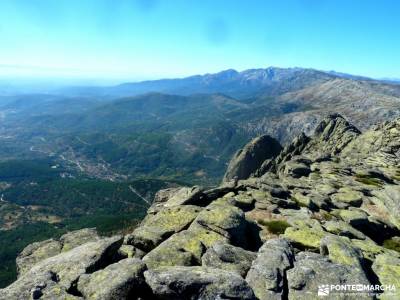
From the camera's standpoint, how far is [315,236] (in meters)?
39.8

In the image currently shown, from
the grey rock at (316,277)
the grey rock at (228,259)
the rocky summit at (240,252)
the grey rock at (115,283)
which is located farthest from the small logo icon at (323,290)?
the grey rock at (115,283)

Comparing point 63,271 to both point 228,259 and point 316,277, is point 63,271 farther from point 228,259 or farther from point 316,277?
point 316,277

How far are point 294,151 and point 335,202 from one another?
77921 millimetres

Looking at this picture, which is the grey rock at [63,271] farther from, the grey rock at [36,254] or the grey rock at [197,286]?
the grey rock at [36,254]

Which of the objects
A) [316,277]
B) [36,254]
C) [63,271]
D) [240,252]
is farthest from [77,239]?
[316,277]

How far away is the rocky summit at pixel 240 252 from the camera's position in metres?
24.4

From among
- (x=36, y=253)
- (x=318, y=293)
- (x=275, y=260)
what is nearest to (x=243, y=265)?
(x=275, y=260)

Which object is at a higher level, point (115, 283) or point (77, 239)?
point (115, 283)

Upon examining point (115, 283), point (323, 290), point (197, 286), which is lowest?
point (323, 290)

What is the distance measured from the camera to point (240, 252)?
31.1m

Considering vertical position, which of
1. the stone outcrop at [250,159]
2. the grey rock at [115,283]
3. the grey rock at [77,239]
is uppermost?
the grey rock at [115,283]

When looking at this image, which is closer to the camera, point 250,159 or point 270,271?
point 270,271

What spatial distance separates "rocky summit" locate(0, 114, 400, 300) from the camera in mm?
24375

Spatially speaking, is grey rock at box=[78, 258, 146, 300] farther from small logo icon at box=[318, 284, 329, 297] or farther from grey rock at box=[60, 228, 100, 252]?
grey rock at box=[60, 228, 100, 252]
